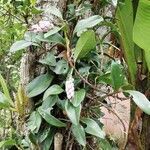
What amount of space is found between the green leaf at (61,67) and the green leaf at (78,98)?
3.1 inches

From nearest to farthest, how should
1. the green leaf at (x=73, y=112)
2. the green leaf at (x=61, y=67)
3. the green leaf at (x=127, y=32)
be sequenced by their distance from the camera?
1. the green leaf at (x=73, y=112)
2. the green leaf at (x=61, y=67)
3. the green leaf at (x=127, y=32)

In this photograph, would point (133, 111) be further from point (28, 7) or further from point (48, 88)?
point (28, 7)

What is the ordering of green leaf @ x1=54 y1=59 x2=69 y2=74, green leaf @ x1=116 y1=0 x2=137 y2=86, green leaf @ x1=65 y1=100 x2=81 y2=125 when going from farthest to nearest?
1. green leaf @ x1=116 y1=0 x2=137 y2=86
2. green leaf @ x1=54 y1=59 x2=69 y2=74
3. green leaf @ x1=65 y1=100 x2=81 y2=125

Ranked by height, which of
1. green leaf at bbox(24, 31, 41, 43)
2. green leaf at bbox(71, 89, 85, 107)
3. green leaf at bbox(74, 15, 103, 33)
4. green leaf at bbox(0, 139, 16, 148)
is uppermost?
green leaf at bbox(74, 15, 103, 33)

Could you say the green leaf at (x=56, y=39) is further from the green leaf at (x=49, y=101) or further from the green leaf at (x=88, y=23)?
the green leaf at (x=49, y=101)

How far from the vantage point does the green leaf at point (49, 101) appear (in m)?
1.06

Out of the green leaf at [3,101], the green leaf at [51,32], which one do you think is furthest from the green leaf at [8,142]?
the green leaf at [51,32]

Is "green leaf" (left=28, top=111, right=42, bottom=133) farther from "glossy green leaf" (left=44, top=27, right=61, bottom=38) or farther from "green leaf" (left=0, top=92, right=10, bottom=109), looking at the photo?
"glossy green leaf" (left=44, top=27, right=61, bottom=38)

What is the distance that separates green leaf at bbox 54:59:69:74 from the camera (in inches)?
42.3

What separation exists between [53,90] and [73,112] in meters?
0.10

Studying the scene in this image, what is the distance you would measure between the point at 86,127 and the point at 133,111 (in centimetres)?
30

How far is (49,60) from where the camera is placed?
1098mm

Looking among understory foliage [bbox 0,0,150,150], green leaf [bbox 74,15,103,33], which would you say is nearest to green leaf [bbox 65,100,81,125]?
understory foliage [bbox 0,0,150,150]

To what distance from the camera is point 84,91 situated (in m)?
1.04
